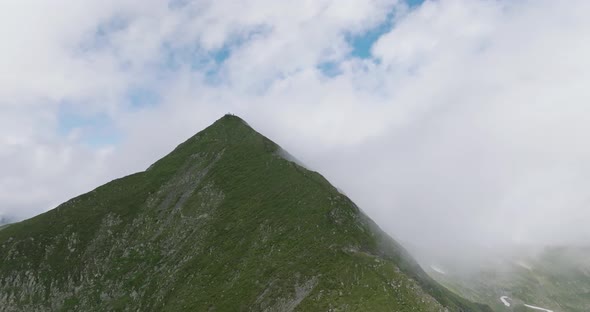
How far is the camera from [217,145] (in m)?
168

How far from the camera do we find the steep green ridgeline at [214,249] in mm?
93075

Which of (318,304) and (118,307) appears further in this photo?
(118,307)

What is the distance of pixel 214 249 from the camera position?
394 feet

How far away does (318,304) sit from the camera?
3364 inches

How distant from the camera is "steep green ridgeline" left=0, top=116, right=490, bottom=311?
93075 millimetres

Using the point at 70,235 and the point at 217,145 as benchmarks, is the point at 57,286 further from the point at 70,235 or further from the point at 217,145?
the point at 217,145

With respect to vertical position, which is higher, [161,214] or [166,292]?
[161,214]

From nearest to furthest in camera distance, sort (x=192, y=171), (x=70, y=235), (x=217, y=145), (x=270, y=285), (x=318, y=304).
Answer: (x=318, y=304)
(x=270, y=285)
(x=70, y=235)
(x=192, y=171)
(x=217, y=145)

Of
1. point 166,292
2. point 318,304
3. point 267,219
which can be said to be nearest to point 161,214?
point 166,292

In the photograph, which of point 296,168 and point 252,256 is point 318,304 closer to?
point 252,256

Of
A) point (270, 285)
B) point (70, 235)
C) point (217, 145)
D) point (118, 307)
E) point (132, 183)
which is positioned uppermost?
point (217, 145)

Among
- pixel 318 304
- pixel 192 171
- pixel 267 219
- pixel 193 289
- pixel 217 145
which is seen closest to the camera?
pixel 318 304

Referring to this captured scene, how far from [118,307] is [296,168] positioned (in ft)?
223

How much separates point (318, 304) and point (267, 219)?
39.6m
